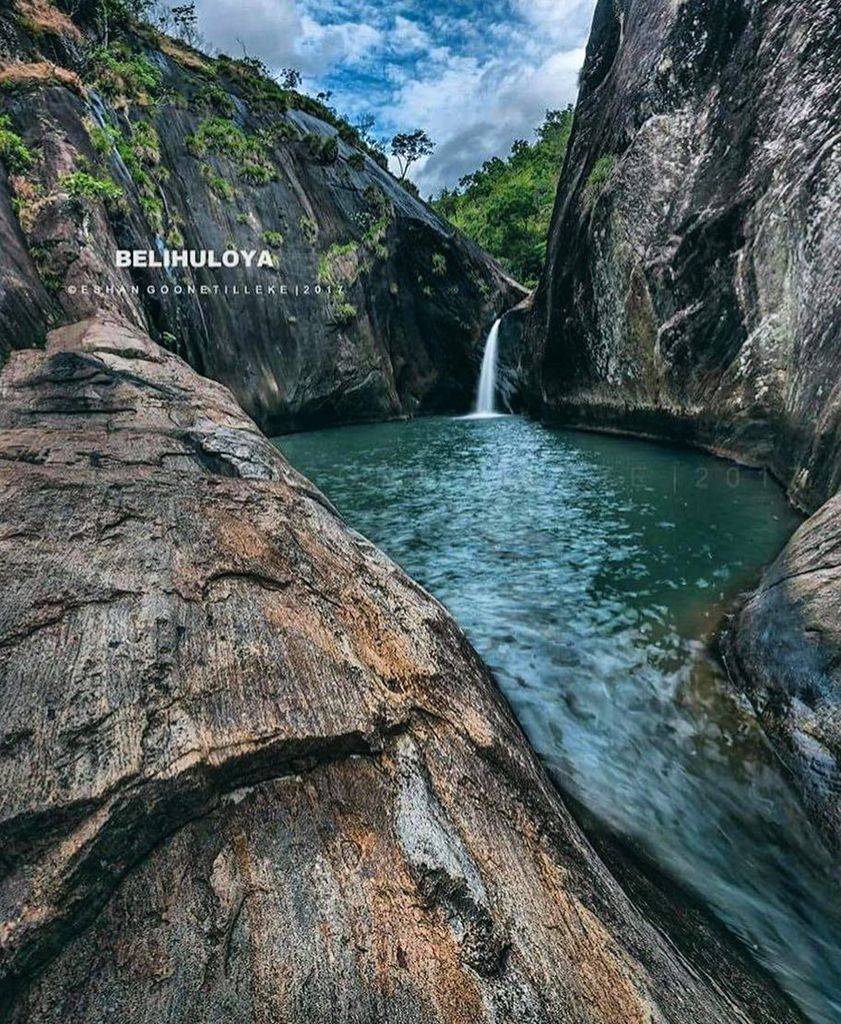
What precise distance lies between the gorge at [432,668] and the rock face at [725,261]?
86 millimetres

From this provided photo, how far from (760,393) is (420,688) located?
35.9ft

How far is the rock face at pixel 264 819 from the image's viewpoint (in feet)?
4.87

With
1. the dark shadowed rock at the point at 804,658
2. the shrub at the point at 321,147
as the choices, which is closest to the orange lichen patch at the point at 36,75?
the shrub at the point at 321,147

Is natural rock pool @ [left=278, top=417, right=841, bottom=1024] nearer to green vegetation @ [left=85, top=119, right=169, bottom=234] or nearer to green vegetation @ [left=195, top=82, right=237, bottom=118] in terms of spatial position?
green vegetation @ [left=85, top=119, right=169, bottom=234]

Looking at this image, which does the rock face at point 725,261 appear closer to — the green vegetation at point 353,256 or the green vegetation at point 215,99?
the green vegetation at point 353,256

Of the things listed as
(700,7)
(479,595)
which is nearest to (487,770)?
(479,595)

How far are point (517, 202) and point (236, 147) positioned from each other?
26.0 m

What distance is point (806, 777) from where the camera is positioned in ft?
10.4

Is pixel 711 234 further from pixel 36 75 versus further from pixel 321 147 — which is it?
pixel 321 147

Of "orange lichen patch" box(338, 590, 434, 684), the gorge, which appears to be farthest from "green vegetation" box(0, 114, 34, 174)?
"orange lichen patch" box(338, 590, 434, 684)

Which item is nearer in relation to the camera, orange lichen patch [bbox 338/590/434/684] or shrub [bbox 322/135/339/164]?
orange lichen patch [bbox 338/590/434/684]

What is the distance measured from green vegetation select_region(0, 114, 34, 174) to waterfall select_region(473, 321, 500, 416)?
64.3 feet

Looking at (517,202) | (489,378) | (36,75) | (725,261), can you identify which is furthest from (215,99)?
(517,202)

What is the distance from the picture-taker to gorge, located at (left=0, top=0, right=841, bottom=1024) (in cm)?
158
